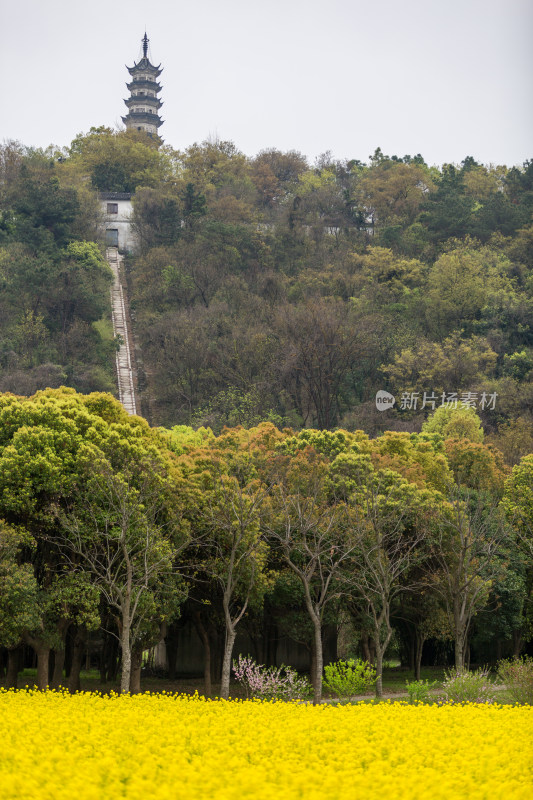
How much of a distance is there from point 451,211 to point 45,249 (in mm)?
29048

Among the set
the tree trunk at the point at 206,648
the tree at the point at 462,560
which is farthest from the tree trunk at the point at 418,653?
the tree trunk at the point at 206,648

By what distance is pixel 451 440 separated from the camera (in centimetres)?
3888

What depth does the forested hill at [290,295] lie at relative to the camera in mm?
52031

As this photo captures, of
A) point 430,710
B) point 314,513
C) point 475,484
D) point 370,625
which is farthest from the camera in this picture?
point 475,484

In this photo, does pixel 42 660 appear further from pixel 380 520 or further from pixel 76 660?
pixel 380 520

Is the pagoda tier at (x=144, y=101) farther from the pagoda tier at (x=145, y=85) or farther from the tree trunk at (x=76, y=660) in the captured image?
the tree trunk at (x=76, y=660)

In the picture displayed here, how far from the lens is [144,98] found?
99.1 metres

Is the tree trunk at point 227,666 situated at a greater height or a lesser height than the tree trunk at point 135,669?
greater

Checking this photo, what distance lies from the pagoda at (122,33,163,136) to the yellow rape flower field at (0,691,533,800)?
91179mm

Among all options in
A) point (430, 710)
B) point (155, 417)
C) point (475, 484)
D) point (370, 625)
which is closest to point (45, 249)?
point (155, 417)

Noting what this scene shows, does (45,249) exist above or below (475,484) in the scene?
above

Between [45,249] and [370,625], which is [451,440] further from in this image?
[45,249]

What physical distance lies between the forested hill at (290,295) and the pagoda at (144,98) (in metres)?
25.0

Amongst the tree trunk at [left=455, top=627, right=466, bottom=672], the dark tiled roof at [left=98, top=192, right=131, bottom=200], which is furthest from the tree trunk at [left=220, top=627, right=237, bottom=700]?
the dark tiled roof at [left=98, top=192, right=131, bottom=200]
